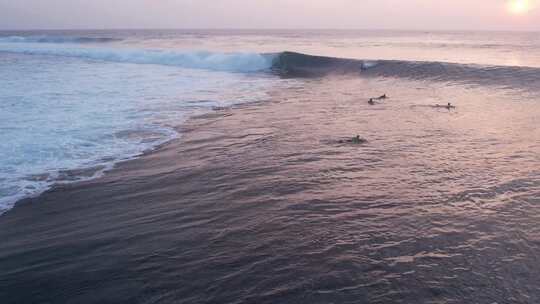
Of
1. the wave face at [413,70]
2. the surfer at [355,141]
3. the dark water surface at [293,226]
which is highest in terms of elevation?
the wave face at [413,70]

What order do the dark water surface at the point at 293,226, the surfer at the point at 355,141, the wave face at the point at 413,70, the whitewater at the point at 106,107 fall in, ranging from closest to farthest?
the dark water surface at the point at 293,226
the whitewater at the point at 106,107
the surfer at the point at 355,141
the wave face at the point at 413,70

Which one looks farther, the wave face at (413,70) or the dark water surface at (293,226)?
the wave face at (413,70)

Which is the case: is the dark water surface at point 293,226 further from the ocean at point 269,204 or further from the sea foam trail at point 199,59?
the sea foam trail at point 199,59

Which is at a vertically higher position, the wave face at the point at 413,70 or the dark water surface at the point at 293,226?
the wave face at the point at 413,70

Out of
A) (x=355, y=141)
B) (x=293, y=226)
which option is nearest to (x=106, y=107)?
(x=355, y=141)

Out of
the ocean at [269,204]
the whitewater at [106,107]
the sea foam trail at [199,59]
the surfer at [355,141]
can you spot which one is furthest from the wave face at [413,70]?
the surfer at [355,141]

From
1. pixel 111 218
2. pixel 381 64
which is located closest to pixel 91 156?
pixel 111 218

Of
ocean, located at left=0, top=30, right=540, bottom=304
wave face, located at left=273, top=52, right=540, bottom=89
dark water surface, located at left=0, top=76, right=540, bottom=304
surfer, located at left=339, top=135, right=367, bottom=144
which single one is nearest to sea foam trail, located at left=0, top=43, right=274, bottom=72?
wave face, located at left=273, top=52, right=540, bottom=89
